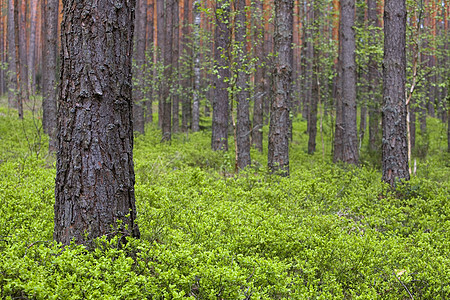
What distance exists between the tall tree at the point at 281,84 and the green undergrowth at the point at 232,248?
44.2 inches

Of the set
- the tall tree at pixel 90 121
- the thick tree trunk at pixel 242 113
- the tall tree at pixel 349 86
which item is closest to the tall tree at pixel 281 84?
the thick tree trunk at pixel 242 113

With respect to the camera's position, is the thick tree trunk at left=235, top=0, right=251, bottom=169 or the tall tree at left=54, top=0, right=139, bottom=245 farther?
the thick tree trunk at left=235, top=0, right=251, bottom=169

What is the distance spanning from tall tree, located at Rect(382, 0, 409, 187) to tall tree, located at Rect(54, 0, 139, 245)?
605 cm

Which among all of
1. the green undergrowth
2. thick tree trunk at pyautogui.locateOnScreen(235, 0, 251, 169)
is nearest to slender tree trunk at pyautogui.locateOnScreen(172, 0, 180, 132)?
thick tree trunk at pyautogui.locateOnScreen(235, 0, 251, 169)

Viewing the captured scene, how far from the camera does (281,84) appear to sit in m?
7.89

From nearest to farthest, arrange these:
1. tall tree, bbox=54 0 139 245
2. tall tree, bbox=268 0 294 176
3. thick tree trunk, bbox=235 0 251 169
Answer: tall tree, bbox=54 0 139 245 → tall tree, bbox=268 0 294 176 → thick tree trunk, bbox=235 0 251 169

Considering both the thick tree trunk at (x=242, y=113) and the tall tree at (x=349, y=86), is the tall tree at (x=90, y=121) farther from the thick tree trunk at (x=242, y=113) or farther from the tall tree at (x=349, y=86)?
the tall tree at (x=349, y=86)

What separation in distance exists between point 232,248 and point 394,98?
18.6ft

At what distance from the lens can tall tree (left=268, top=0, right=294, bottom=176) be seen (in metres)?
7.88

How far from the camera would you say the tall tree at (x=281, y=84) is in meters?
7.88

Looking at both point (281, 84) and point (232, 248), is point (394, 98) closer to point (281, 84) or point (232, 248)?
point (281, 84)

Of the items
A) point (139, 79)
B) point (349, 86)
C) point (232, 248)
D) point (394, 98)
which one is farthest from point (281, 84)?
point (139, 79)

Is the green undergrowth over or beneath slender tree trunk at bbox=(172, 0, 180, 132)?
beneath

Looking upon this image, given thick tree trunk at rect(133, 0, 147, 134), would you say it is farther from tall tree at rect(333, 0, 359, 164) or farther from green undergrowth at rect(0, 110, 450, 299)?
green undergrowth at rect(0, 110, 450, 299)
